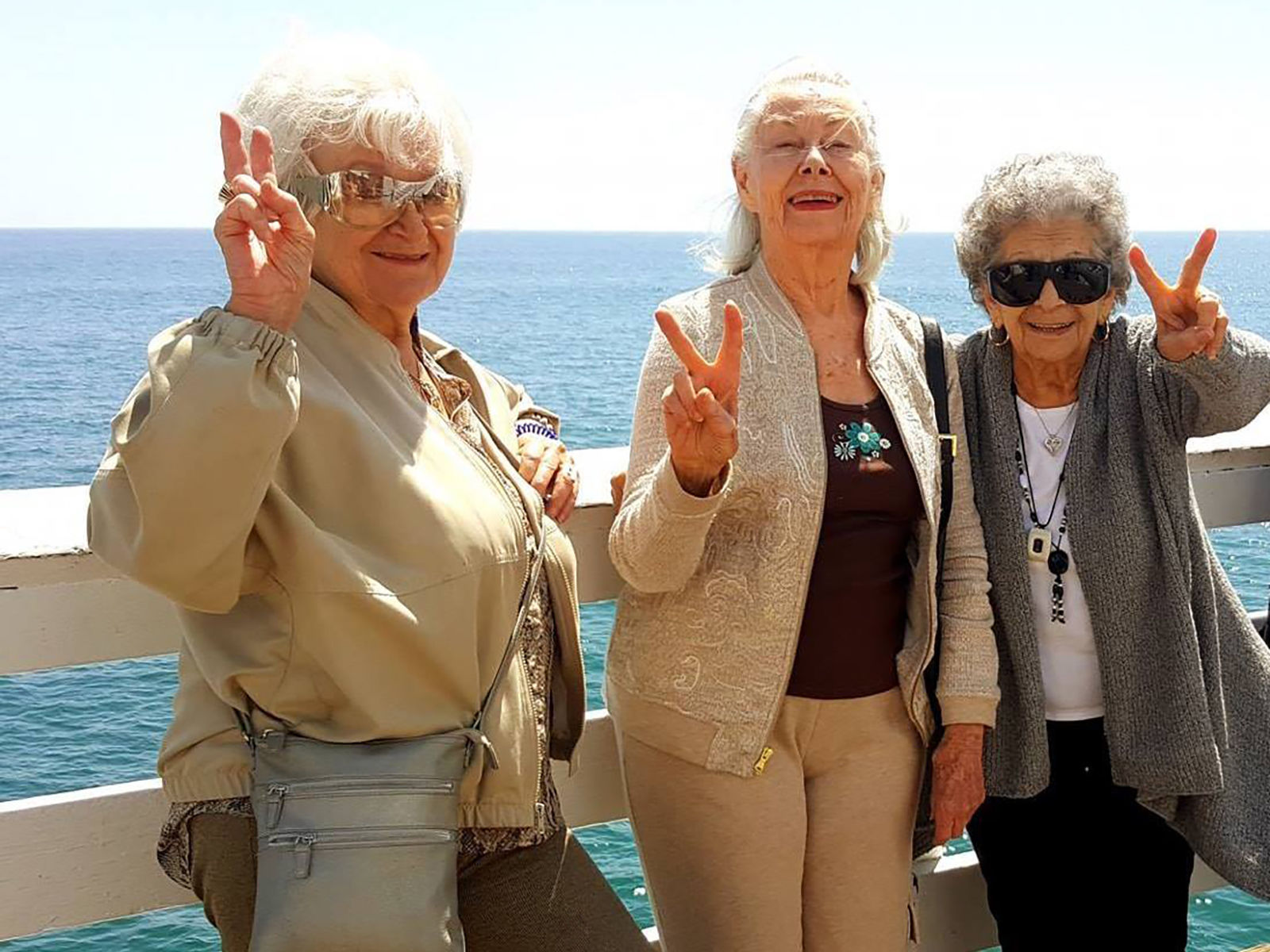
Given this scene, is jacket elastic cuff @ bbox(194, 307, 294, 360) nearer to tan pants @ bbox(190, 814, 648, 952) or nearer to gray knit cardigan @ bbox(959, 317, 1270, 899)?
tan pants @ bbox(190, 814, 648, 952)

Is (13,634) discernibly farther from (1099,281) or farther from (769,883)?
(1099,281)

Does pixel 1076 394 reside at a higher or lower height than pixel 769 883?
higher

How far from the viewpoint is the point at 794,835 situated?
8.65ft

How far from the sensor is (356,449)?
6.53 feet

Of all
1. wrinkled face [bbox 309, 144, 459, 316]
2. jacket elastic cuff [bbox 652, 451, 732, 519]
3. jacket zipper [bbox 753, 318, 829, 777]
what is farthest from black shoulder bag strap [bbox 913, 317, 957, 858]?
wrinkled face [bbox 309, 144, 459, 316]

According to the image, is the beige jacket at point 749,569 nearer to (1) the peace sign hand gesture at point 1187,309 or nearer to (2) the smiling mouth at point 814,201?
(2) the smiling mouth at point 814,201

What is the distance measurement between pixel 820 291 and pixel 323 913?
4.83 ft

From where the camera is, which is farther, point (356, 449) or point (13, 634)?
point (13, 634)

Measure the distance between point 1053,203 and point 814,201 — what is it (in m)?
0.50

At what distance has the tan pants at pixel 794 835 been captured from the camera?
8.57 ft

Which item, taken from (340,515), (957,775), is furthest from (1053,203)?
(340,515)

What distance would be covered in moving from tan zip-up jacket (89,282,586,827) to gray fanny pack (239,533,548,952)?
4cm

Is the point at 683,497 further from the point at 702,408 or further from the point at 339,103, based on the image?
the point at 339,103

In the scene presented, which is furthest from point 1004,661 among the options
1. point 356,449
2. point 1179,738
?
point 356,449
